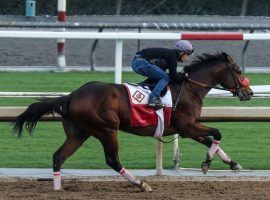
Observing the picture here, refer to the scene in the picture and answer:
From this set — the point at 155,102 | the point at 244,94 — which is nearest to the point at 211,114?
the point at 244,94

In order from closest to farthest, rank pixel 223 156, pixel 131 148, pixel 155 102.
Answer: pixel 155 102 → pixel 223 156 → pixel 131 148

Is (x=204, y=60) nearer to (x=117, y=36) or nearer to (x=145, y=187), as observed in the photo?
(x=117, y=36)

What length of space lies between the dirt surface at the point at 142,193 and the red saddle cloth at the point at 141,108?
677mm

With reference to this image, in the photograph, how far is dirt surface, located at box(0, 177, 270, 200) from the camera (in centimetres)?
822

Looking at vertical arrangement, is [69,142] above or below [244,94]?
below

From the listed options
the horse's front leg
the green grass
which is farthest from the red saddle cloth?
the green grass

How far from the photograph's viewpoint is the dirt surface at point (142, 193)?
8219mm

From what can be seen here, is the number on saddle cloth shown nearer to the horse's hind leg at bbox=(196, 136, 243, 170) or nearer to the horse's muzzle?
the horse's hind leg at bbox=(196, 136, 243, 170)

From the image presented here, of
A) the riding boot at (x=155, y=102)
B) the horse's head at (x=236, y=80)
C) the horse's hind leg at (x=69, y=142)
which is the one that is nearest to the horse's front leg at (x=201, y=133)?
the riding boot at (x=155, y=102)

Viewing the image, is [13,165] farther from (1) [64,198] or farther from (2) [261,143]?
(2) [261,143]

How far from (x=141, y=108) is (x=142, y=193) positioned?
83 centimetres

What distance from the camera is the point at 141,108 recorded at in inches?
338

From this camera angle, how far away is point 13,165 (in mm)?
9953

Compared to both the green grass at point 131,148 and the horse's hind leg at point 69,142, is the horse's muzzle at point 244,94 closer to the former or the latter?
the green grass at point 131,148
